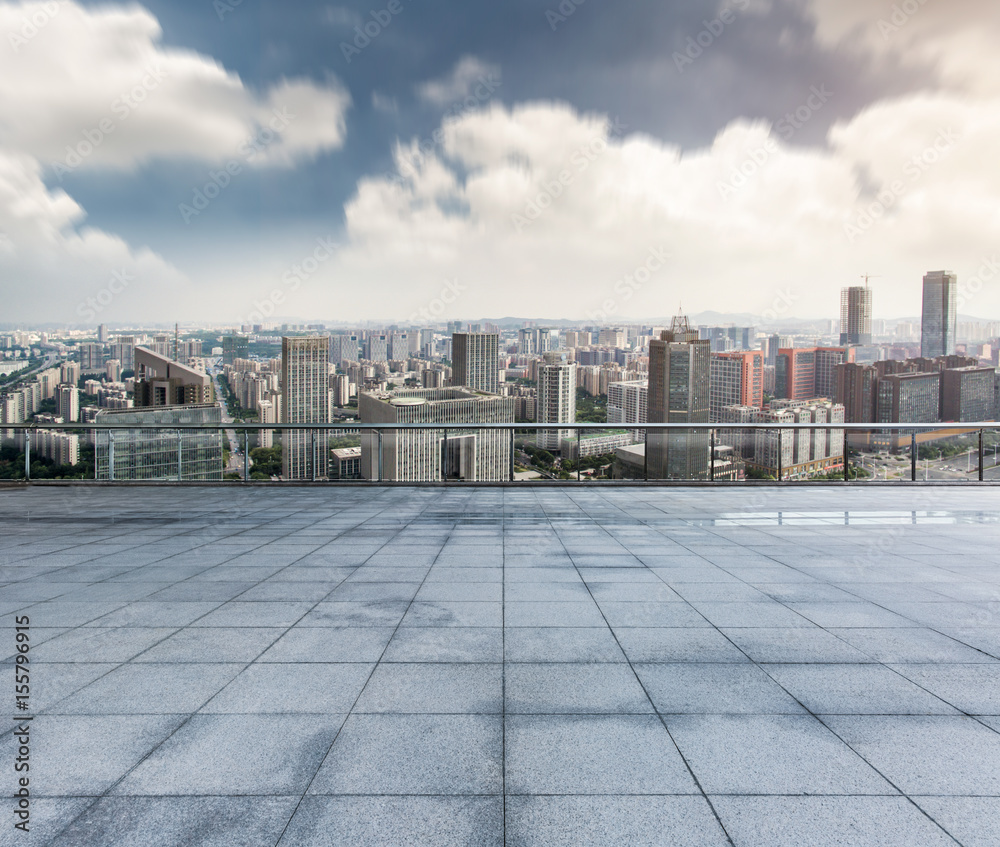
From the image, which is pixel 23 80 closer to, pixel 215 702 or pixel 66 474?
pixel 66 474

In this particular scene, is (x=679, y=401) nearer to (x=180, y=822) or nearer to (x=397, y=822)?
(x=397, y=822)

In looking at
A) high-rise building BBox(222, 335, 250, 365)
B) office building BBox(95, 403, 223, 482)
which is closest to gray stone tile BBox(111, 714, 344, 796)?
office building BBox(95, 403, 223, 482)

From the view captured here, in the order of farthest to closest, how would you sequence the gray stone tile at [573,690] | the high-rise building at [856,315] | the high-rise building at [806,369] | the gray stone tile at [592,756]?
the high-rise building at [856,315]
the high-rise building at [806,369]
the gray stone tile at [573,690]
the gray stone tile at [592,756]

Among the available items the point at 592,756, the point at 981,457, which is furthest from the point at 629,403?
the point at 592,756

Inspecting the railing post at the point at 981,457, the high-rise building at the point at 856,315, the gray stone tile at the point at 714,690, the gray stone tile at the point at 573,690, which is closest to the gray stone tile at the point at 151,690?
the gray stone tile at the point at 573,690

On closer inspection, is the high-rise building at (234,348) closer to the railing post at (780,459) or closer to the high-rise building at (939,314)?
the railing post at (780,459)

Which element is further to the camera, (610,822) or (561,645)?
(561,645)

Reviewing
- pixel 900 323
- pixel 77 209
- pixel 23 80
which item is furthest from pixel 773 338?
pixel 77 209
